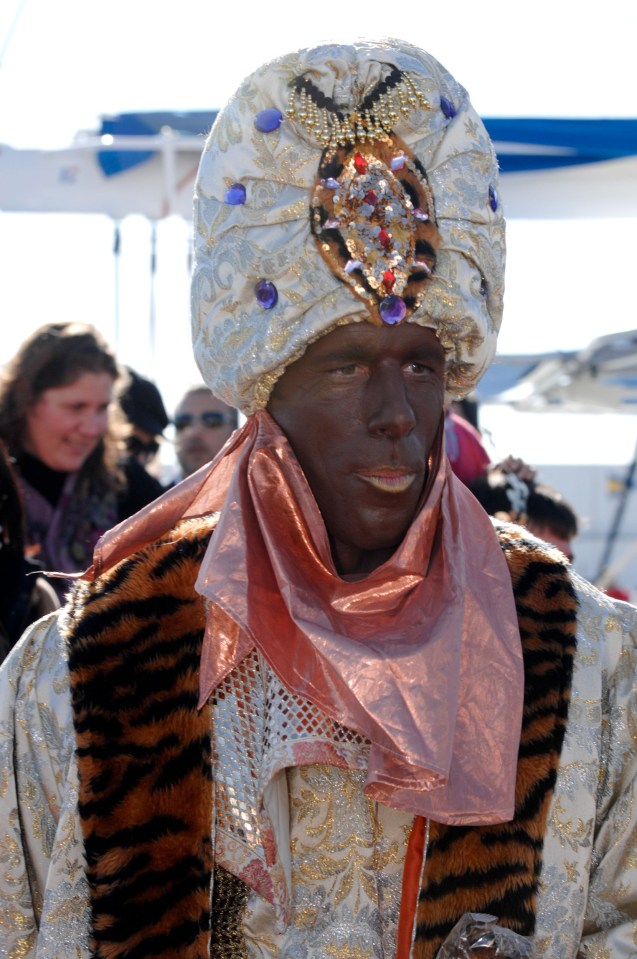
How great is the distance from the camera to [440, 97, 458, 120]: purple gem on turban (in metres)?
2.42

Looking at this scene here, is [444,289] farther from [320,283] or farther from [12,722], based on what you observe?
[12,722]

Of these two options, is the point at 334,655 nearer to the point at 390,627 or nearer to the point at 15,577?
the point at 390,627

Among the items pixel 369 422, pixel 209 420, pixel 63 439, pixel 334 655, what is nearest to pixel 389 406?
pixel 369 422

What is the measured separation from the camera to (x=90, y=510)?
183 inches

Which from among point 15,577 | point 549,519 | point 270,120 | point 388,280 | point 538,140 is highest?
point 538,140

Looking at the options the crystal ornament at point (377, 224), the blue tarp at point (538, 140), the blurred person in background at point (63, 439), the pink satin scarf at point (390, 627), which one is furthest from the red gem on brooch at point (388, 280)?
the blue tarp at point (538, 140)

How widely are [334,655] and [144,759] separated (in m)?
0.36

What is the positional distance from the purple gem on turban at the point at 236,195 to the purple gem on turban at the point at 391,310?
0.31 metres

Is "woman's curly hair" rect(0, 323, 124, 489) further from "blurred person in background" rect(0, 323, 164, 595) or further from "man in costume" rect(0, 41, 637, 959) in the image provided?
"man in costume" rect(0, 41, 637, 959)

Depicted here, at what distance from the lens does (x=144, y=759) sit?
229cm

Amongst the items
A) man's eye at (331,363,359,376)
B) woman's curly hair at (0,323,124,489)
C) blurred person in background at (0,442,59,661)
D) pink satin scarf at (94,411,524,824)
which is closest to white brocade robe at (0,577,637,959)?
pink satin scarf at (94,411,524,824)

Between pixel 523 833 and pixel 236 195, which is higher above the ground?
pixel 236 195

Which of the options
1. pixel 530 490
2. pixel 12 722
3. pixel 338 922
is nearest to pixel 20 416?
pixel 530 490

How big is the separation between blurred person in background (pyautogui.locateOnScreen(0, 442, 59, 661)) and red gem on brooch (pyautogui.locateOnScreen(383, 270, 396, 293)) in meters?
1.62
